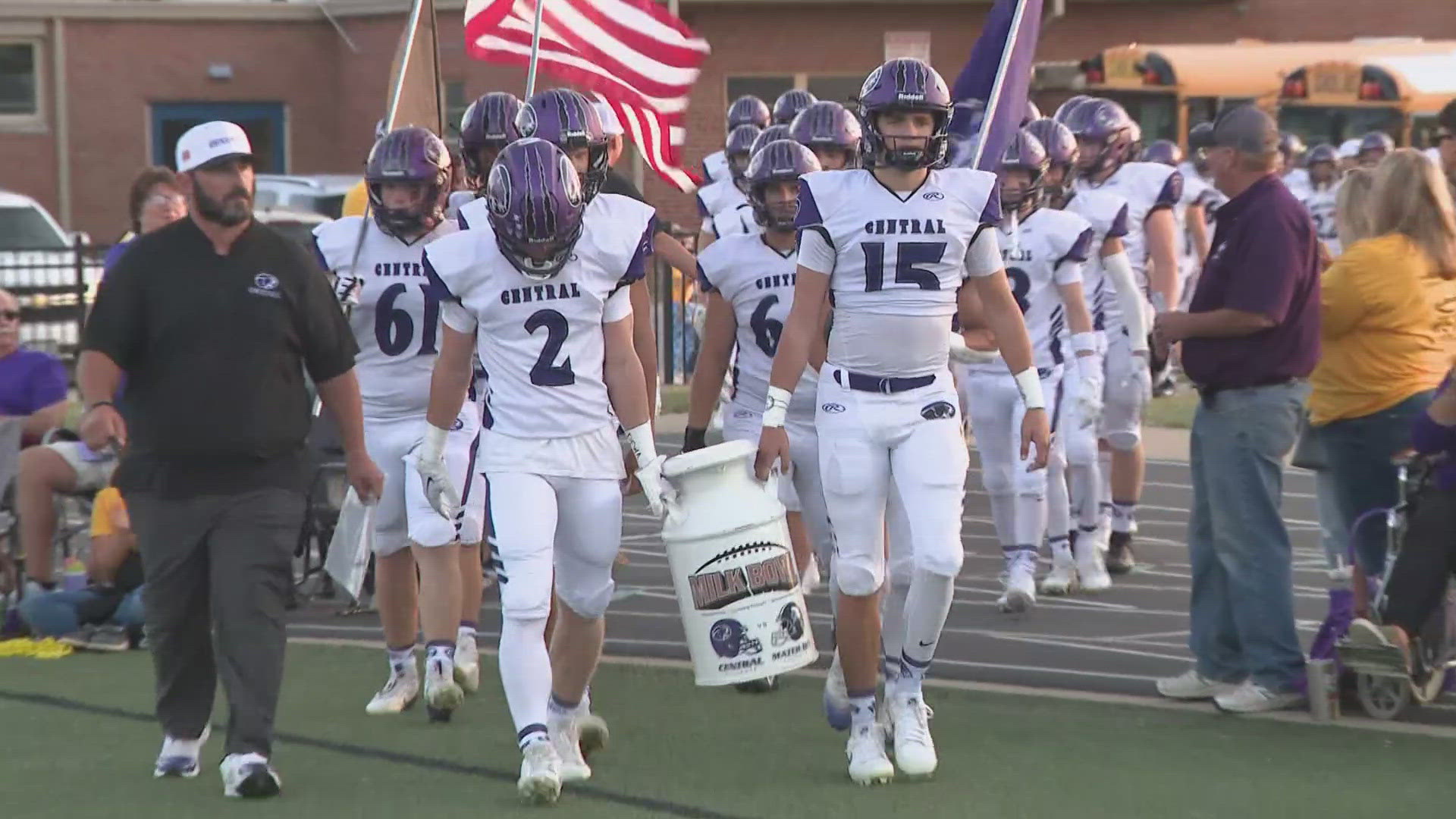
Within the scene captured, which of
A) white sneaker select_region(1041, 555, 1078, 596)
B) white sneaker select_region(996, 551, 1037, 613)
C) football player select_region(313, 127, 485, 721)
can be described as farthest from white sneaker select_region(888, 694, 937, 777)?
white sneaker select_region(1041, 555, 1078, 596)

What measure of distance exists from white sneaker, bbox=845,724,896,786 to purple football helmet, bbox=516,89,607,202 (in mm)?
1994

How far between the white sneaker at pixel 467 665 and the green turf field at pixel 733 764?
7 centimetres

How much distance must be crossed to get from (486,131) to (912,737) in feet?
9.73

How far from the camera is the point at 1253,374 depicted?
810cm

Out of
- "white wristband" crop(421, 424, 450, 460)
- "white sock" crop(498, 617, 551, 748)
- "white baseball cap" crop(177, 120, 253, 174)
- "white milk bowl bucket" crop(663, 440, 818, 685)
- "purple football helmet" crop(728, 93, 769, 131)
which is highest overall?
"purple football helmet" crop(728, 93, 769, 131)

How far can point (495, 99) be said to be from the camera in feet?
29.0

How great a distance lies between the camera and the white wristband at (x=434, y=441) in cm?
723

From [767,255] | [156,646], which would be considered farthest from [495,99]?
[156,646]

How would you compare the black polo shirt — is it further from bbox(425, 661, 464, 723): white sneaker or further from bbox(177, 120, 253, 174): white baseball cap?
bbox(425, 661, 464, 723): white sneaker

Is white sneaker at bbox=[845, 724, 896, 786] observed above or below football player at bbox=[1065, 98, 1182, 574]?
below

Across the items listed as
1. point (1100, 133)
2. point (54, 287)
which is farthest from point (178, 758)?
point (54, 287)

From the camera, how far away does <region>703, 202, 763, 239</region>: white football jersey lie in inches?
369

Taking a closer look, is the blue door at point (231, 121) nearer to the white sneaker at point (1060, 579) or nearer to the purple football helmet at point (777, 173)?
the white sneaker at point (1060, 579)

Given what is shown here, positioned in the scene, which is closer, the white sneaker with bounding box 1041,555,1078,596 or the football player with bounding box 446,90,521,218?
the football player with bounding box 446,90,521,218
